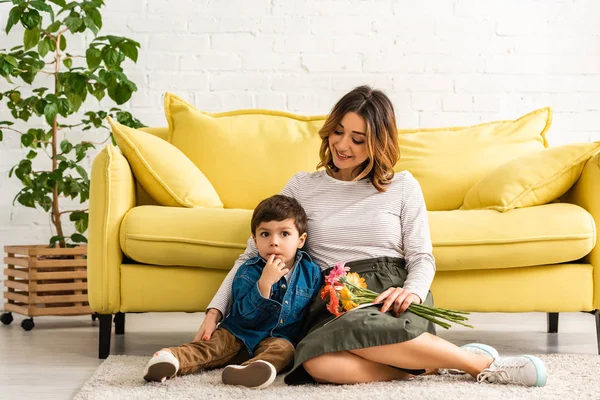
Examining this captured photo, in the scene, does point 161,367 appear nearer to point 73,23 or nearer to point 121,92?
point 121,92

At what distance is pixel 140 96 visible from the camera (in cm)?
359

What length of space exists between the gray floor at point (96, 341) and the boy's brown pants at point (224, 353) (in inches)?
11.4

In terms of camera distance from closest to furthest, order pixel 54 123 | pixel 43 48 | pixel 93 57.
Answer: pixel 93 57
pixel 43 48
pixel 54 123

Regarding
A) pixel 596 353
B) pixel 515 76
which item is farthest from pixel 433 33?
pixel 596 353

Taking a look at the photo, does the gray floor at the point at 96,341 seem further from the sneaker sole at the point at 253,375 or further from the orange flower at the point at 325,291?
the orange flower at the point at 325,291

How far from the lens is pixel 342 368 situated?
1.87 meters

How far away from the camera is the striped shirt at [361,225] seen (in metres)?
2.07

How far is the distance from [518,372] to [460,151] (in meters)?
1.16

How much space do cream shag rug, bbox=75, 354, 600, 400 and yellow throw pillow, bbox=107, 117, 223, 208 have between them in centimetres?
66

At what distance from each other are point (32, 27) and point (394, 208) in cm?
164

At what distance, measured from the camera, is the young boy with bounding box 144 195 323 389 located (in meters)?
2.00

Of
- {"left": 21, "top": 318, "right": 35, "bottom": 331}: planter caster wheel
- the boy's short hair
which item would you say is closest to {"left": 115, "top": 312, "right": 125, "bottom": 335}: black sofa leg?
{"left": 21, "top": 318, "right": 35, "bottom": 331}: planter caster wheel

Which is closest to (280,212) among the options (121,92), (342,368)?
(342,368)

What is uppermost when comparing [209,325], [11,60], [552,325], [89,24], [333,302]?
[89,24]
